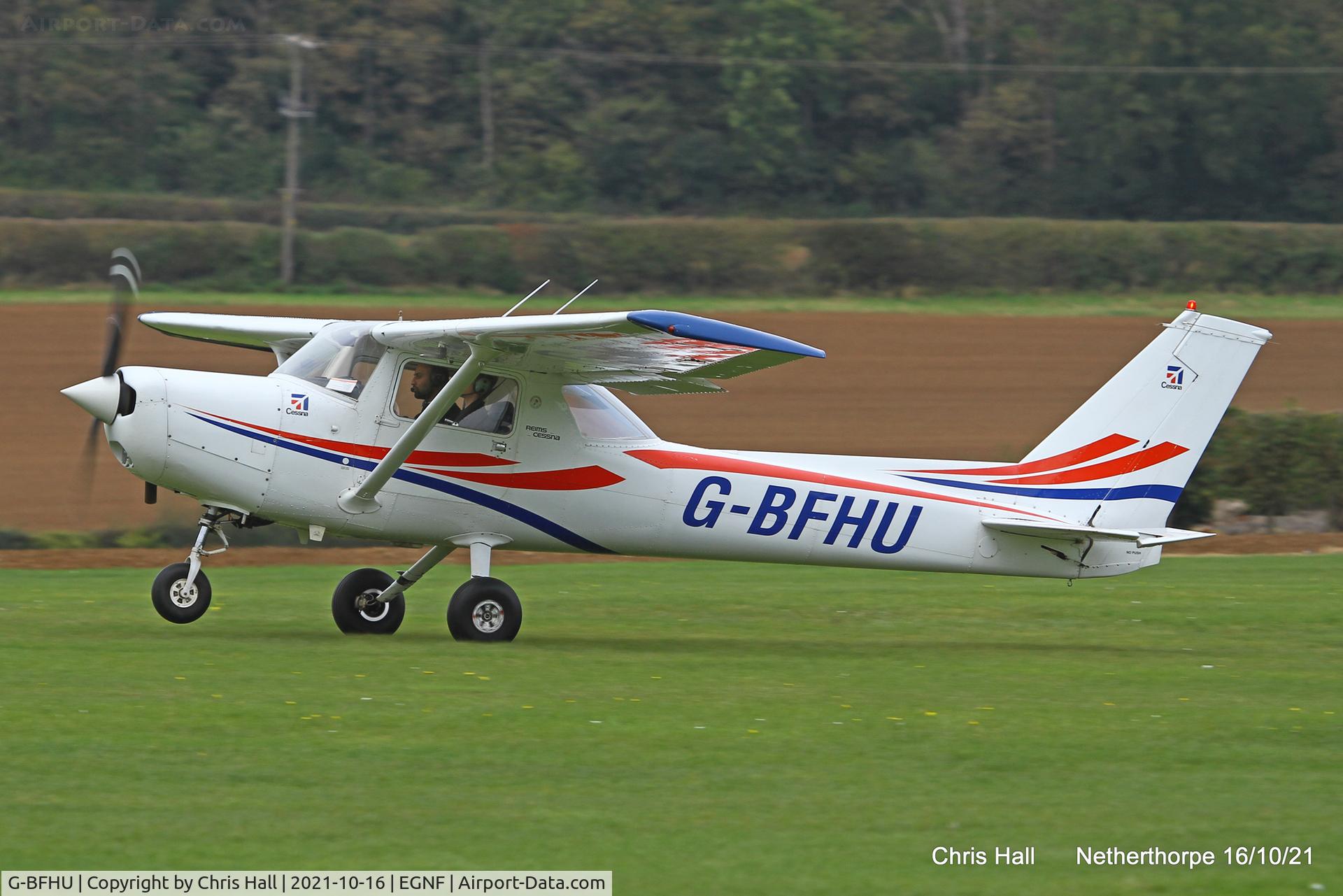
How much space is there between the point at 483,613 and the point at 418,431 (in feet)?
5.22

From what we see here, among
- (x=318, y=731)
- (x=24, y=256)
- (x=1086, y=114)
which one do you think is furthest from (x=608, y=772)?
(x=1086, y=114)

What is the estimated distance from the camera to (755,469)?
14.2m

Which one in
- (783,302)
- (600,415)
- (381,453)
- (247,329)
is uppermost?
(783,302)

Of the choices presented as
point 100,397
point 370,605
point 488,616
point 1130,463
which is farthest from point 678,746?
point 1130,463

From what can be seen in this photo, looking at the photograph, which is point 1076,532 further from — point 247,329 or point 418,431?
point 247,329

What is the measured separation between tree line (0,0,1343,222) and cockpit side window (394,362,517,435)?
1679 inches

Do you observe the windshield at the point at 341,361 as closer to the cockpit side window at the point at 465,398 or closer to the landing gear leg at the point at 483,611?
the cockpit side window at the point at 465,398

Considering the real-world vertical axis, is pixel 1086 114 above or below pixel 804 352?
above

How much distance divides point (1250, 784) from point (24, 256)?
4242 cm

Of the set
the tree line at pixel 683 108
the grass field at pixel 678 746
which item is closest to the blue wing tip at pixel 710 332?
the grass field at pixel 678 746

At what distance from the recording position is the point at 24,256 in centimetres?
4544

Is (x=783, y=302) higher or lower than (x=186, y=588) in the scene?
higher

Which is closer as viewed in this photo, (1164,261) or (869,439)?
(869,439)

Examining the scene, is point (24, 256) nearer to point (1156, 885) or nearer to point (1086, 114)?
point (1086, 114)
